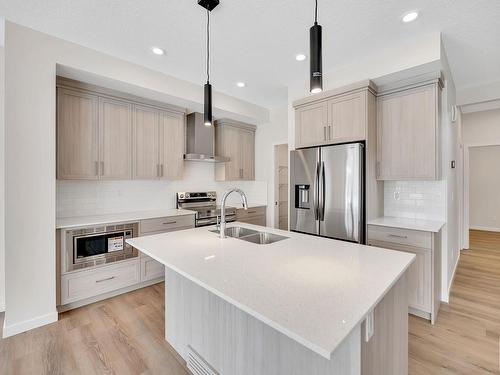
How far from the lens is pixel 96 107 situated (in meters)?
2.93

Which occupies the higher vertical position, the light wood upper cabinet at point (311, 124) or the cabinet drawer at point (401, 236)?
the light wood upper cabinet at point (311, 124)

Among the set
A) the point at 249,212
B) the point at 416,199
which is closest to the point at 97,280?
the point at 249,212

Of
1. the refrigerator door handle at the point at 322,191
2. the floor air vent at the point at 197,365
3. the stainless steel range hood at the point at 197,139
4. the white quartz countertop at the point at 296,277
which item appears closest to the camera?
the white quartz countertop at the point at 296,277

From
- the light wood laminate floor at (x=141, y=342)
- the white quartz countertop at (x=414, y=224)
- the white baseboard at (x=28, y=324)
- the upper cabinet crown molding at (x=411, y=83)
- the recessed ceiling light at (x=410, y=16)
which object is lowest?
the light wood laminate floor at (x=141, y=342)

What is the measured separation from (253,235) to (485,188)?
23.8 feet

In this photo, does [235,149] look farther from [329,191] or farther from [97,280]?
[97,280]

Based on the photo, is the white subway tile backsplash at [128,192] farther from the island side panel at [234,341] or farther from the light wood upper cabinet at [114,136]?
the island side panel at [234,341]

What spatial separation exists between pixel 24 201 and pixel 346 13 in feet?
10.6

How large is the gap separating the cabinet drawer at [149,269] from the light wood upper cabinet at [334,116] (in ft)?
7.96

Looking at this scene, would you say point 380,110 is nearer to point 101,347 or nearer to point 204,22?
point 204,22

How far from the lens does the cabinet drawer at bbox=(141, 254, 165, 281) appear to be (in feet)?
10.2

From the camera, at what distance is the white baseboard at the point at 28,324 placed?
7.05 feet

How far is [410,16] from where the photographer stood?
2049 mm

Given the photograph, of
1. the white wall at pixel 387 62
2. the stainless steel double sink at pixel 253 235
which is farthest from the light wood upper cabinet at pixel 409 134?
the stainless steel double sink at pixel 253 235
